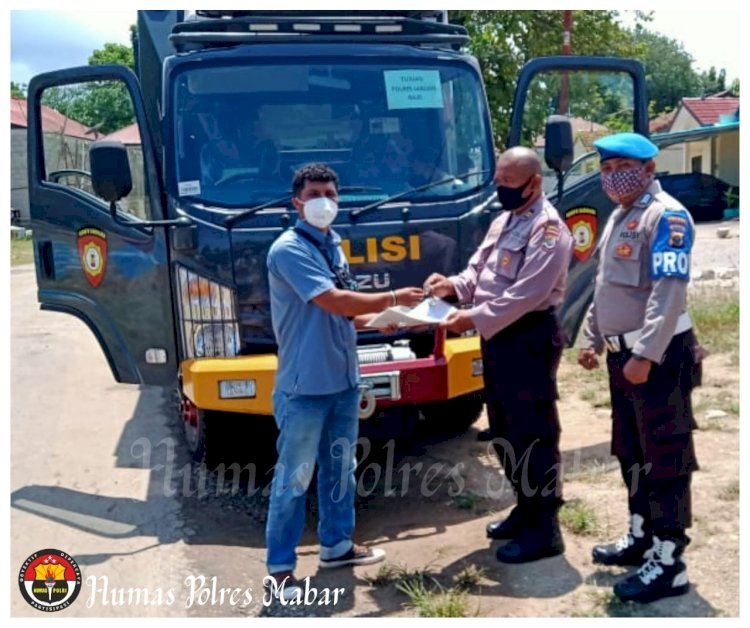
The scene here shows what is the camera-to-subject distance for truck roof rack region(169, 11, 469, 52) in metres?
5.31

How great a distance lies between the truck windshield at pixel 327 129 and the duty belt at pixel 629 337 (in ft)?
5.64

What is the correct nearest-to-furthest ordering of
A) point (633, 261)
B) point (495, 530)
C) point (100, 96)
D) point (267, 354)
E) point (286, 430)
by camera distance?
point (633, 261) → point (286, 430) → point (495, 530) → point (267, 354) → point (100, 96)

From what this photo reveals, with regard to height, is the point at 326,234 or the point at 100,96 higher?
the point at 100,96

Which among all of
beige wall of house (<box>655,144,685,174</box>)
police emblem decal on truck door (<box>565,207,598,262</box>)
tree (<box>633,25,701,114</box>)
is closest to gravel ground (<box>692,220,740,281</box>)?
police emblem decal on truck door (<box>565,207,598,262</box>)

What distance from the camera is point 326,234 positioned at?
4125mm

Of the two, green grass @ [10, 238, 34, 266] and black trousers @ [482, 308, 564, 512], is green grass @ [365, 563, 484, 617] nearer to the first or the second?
black trousers @ [482, 308, 564, 512]

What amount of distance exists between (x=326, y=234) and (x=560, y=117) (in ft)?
5.79

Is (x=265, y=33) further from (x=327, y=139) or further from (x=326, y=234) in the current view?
(x=326, y=234)

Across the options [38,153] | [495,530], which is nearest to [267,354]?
[495,530]

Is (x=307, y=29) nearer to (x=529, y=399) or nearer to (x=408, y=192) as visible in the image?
(x=408, y=192)

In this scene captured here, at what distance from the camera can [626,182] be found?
3773mm

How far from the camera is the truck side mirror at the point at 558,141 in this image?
5.14 meters

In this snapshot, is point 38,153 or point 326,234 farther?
point 38,153

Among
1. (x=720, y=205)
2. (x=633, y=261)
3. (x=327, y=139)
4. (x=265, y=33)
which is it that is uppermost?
(x=265, y=33)
